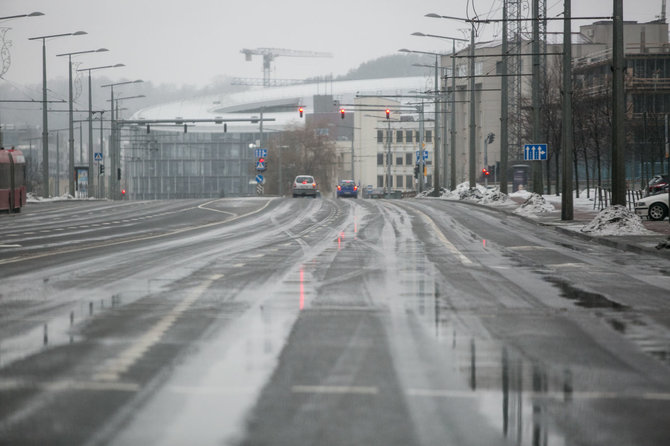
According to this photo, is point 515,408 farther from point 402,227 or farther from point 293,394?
point 402,227

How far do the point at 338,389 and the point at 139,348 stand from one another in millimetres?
2287

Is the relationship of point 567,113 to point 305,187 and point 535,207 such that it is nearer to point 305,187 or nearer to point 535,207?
point 535,207

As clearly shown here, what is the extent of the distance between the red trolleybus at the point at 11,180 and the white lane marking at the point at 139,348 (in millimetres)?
35251

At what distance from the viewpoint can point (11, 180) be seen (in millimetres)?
46094

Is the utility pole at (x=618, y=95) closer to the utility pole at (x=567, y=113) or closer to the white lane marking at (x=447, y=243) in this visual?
the white lane marking at (x=447, y=243)

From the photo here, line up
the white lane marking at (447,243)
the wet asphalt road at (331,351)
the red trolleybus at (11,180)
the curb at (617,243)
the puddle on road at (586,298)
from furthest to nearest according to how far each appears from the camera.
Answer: the red trolleybus at (11,180) → the curb at (617,243) → the white lane marking at (447,243) → the puddle on road at (586,298) → the wet asphalt road at (331,351)

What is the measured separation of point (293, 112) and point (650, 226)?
162120 mm

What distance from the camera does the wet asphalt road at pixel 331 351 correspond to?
5977mm

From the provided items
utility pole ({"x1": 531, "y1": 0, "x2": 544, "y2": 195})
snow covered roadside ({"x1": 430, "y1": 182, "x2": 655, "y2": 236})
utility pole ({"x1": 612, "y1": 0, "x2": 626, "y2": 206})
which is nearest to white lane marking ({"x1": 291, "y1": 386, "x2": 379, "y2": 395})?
snow covered roadside ({"x1": 430, "y1": 182, "x2": 655, "y2": 236})

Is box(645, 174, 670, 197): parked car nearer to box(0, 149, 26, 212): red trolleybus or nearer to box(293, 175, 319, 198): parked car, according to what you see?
box(293, 175, 319, 198): parked car

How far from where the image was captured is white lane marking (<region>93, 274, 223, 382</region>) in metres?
7.44

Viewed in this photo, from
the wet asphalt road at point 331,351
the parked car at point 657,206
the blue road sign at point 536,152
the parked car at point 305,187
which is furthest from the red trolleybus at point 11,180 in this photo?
the parked car at point 305,187

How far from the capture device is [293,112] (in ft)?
626

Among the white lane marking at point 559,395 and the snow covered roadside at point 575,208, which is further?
the snow covered roadside at point 575,208
